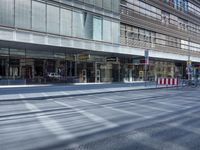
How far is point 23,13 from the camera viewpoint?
23.6 meters

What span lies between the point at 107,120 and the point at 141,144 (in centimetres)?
273

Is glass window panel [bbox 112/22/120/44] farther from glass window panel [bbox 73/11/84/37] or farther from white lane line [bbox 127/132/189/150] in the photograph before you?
white lane line [bbox 127/132/189/150]

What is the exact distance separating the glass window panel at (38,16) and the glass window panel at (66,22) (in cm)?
224

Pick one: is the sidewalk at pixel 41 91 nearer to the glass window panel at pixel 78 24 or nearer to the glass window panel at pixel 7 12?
the glass window panel at pixel 7 12

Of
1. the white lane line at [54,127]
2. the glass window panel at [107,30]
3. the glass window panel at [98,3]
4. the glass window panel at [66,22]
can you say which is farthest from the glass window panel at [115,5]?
the white lane line at [54,127]

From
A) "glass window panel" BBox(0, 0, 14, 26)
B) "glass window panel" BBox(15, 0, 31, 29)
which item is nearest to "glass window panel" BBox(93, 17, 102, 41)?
"glass window panel" BBox(15, 0, 31, 29)

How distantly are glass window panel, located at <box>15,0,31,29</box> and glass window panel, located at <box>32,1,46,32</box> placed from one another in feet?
1.76

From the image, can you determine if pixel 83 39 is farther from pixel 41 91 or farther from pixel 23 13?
pixel 41 91

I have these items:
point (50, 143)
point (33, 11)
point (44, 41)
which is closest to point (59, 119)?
point (50, 143)

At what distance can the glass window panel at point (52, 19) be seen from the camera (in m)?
25.6

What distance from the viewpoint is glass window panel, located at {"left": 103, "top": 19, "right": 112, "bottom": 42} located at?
31281mm

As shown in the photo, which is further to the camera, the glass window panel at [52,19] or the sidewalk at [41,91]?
the glass window panel at [52,19]

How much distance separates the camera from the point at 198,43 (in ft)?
184

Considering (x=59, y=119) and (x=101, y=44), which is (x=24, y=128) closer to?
(x=59, y=119)
